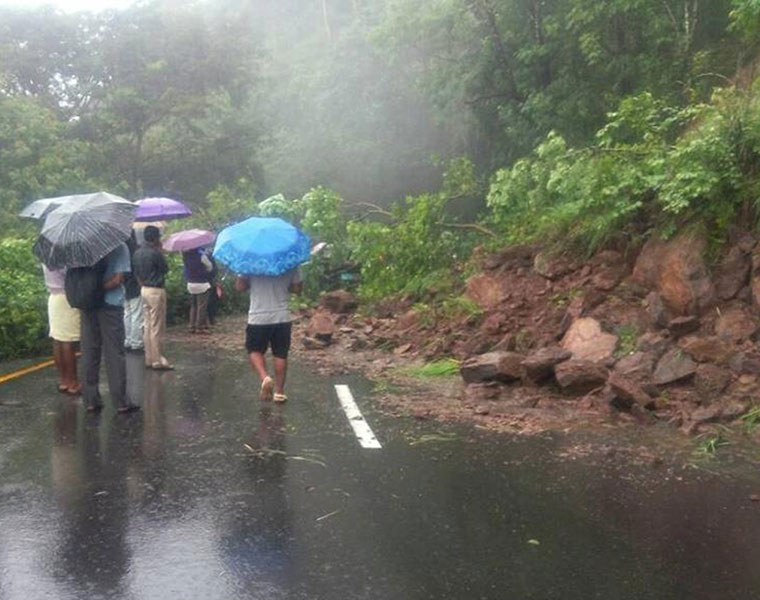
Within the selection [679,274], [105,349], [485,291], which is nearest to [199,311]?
[485,291]

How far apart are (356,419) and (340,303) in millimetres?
8516

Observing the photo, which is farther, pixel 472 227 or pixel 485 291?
pixel 472 227

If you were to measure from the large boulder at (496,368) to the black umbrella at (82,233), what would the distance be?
3.83 m

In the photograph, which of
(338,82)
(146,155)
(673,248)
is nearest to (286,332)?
(673,248)

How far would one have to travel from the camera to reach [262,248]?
33.7ft

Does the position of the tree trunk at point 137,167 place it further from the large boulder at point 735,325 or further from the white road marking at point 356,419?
the large boulder at point 735,325

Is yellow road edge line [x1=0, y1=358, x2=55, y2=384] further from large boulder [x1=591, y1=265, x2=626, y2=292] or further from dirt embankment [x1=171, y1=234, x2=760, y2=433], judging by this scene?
large boulder [x1=591, y1=265, x2=626, y2=292]

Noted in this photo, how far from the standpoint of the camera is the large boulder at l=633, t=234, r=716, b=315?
11.2m

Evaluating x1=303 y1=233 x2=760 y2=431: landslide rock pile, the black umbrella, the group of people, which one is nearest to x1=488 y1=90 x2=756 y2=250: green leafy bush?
x1=303 y1=233 x2=760 y2=431: landslide rock pile

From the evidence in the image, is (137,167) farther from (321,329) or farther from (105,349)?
(105,349)

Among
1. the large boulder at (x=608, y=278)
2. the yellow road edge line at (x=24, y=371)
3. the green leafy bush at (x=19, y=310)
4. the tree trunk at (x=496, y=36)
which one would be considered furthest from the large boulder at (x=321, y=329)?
the tree trunk at (x=496, y=36)

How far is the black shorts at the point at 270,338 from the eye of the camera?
10562 millimetres

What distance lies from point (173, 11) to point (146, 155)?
5.26 meters

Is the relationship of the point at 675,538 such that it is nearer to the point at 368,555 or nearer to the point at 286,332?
the point at 368,555
